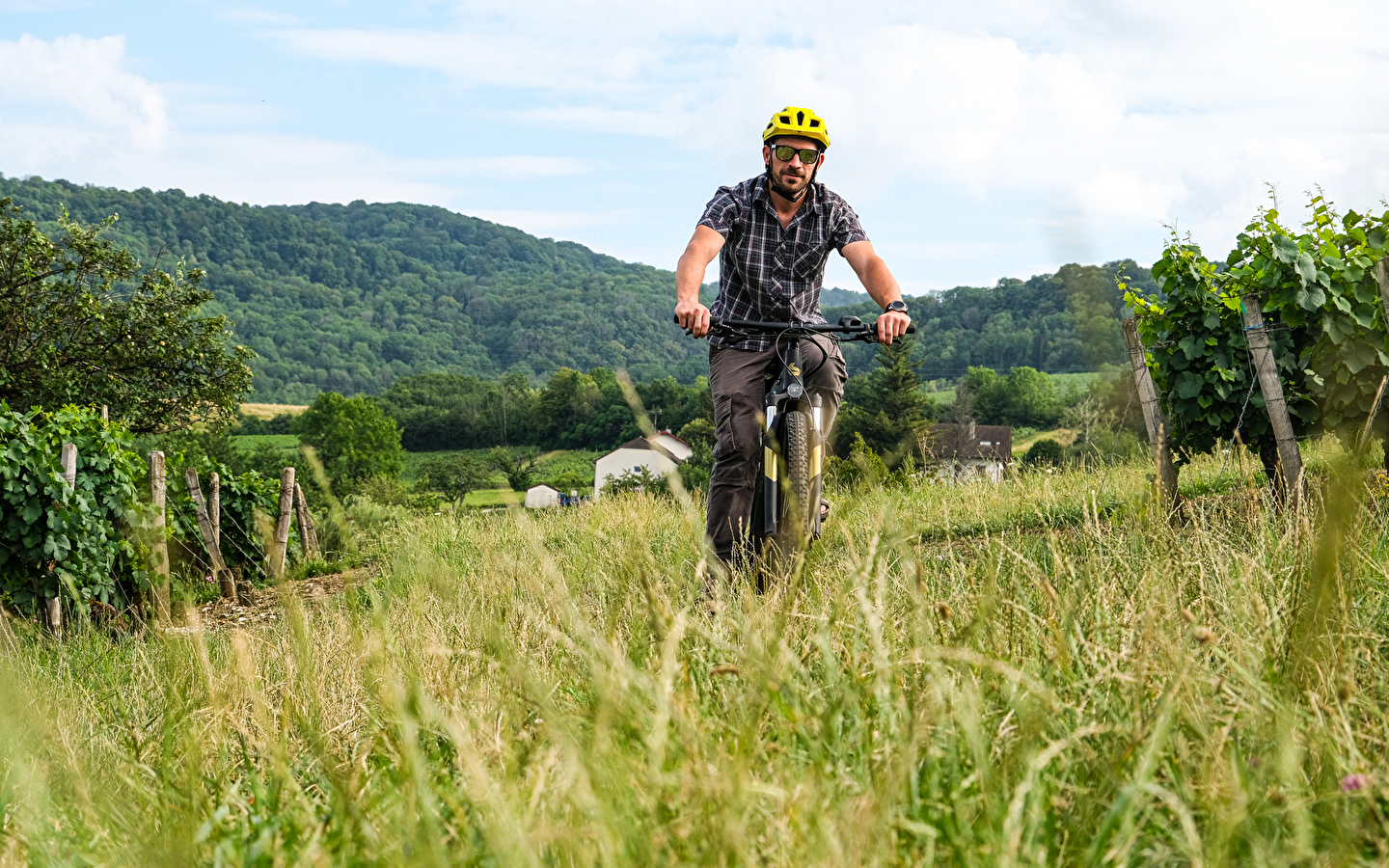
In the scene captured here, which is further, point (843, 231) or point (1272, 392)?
point (1272, 392)

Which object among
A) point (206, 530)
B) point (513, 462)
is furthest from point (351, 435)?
point (206, 530)

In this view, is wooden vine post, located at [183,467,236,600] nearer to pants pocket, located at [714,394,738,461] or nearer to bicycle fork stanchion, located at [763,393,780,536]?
pants pocket, located at [714,394,738,461]

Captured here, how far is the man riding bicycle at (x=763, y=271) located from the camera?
466 cm

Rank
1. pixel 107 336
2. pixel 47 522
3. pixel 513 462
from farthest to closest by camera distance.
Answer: pixel 513 462, pixel 107 336, pixel 47 522

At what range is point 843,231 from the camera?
16.3ft

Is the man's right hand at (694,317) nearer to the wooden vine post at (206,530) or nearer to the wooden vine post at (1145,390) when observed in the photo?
the wooden vine post at (1145,390)

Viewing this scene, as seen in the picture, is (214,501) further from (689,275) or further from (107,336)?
(107,336)

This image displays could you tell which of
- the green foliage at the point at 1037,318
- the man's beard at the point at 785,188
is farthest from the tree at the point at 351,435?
the man's beard at the point at 785,188

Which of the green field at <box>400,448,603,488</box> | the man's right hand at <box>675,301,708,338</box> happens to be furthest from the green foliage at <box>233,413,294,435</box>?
the man's right hand at <box>675,301,708,338</box>

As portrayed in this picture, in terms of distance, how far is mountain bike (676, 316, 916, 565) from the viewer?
14.6ft

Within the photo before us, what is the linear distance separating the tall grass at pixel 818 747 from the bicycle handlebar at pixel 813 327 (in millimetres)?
1846

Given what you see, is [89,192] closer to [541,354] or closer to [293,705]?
[541,354]

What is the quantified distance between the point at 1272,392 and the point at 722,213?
3.75 m

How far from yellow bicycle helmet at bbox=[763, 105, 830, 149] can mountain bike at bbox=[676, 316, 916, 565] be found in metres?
0.81
